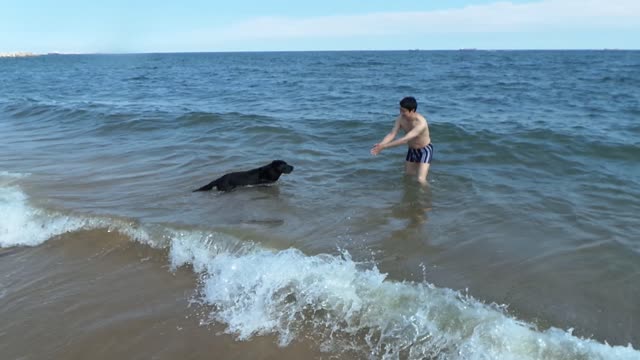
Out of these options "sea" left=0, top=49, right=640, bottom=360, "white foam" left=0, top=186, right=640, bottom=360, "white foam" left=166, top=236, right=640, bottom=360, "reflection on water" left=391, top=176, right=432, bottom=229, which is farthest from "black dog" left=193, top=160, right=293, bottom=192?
"white foam" left=166, top=236, right=640, bottom=360

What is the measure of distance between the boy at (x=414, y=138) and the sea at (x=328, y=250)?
32 cm

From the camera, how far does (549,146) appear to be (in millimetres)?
10430

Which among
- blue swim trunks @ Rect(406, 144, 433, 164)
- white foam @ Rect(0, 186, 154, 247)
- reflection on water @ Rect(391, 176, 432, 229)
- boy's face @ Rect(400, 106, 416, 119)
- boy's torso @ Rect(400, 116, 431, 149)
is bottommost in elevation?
white foam @ Rect(0, 186, 154, 247)

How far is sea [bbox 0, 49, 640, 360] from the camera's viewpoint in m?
3.88

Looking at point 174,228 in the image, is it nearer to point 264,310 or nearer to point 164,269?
point 164,269

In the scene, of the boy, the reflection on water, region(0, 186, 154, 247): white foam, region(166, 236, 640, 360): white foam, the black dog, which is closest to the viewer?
region(166, 236, 640, 360): white foam

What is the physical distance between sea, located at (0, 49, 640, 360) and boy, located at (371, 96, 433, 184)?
323 mm

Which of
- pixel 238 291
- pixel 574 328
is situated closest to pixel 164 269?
pixel 238 291

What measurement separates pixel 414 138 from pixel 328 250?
3.40 metres

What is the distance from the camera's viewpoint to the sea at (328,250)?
3.88 m

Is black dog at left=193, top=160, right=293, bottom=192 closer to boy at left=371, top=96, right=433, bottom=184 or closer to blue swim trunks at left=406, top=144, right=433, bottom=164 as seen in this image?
boy at left=371, top=96, right=433, bottom=184

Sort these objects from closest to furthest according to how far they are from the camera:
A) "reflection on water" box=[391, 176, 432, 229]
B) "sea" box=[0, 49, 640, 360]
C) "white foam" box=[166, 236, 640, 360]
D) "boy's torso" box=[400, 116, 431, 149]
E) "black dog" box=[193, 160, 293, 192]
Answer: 1. "white foam" box=[166, 236, 640, 360]
2. "sea" box=[0, 49, 640, 360]
3. "reflection on water" box=[391, 176, 432, 229]
4. "boy's torso" box=[400, 116, 431, 149]
5. "black dog" box=[193, 160, 293, 192]

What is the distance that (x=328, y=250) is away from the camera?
5.43 m

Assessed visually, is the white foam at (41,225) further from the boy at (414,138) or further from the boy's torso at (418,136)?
the boy's torso at (418,136)
